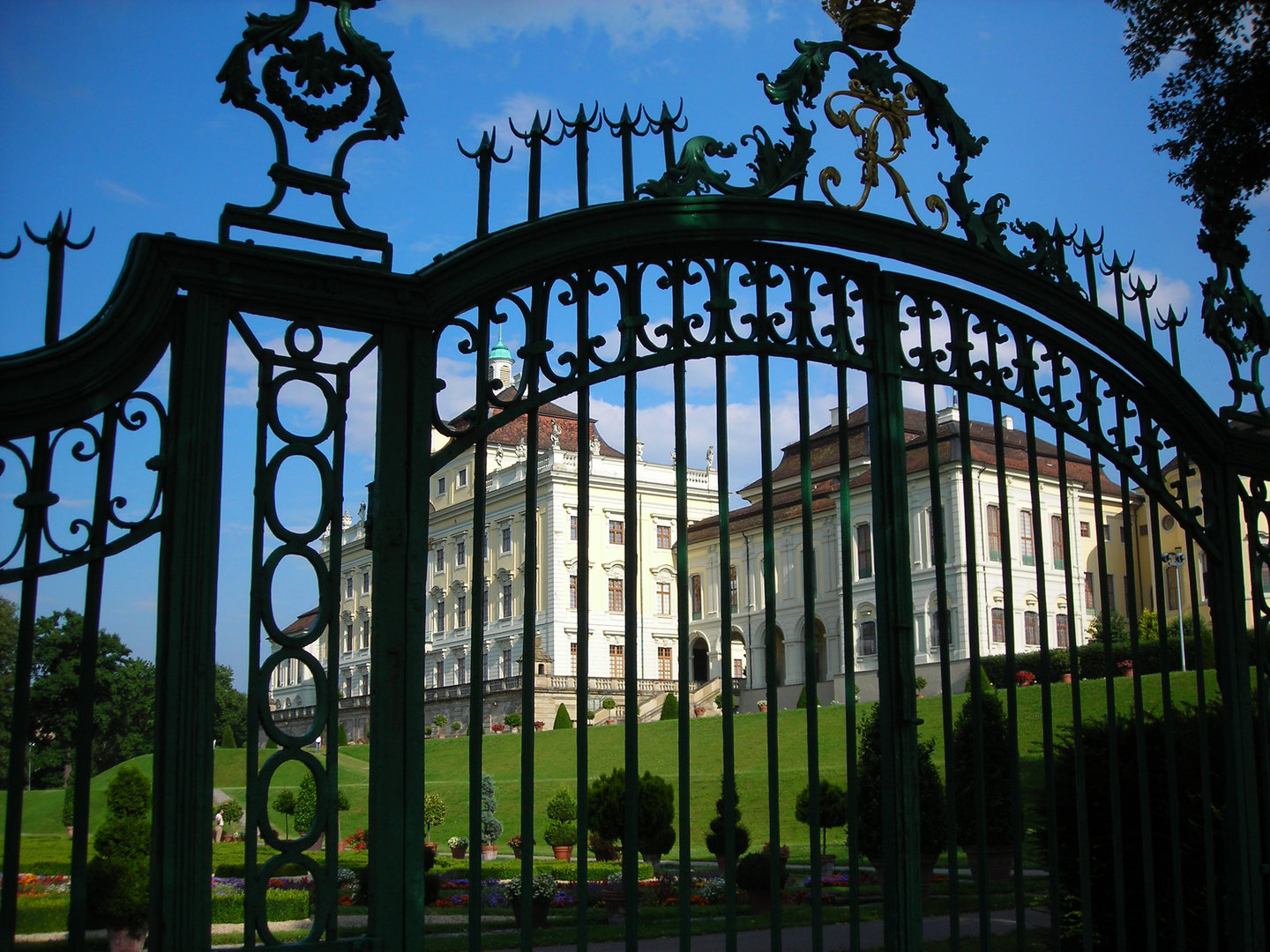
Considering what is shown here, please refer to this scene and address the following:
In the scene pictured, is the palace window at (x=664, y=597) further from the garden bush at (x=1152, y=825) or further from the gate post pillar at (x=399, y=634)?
the gate post pillar at (x=399, y=634)

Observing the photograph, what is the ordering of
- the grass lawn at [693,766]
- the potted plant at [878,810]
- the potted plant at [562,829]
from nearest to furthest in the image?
1. the potted plant at [878,810]
2. the potted plant at [562,829]
3. the grass lawn at [693,766]

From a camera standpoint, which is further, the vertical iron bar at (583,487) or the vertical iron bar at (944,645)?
the vertical iron bar at (944,645)

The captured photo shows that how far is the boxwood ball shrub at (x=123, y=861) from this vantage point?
7734mm

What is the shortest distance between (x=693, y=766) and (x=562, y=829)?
230 inches

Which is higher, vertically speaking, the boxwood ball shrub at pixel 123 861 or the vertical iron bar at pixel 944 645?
the vertical iron bar at pixel 944 645

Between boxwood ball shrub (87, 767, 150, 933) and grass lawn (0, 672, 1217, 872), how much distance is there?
3.25 m

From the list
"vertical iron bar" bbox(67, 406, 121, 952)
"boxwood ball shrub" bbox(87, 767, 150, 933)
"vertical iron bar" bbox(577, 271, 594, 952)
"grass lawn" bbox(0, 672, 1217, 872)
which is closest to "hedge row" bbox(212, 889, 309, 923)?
"boxwood ball shrub" bbox(87, 767, 150, 933)

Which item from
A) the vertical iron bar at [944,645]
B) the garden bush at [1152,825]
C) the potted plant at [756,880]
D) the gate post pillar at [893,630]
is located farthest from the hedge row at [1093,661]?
the gate post pillar at [893,630]

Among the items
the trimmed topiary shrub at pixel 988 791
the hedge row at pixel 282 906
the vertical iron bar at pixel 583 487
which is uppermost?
the vertical iron bar at pixel 583 487

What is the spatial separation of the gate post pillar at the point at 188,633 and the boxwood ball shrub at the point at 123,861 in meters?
4.60

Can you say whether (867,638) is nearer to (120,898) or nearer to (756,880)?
(756,880)

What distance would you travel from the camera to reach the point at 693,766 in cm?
1955

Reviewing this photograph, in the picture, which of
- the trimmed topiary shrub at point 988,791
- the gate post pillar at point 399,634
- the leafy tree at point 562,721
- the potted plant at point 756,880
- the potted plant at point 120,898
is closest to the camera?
the gate post pillar at point 399,634

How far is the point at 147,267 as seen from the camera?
248cm
